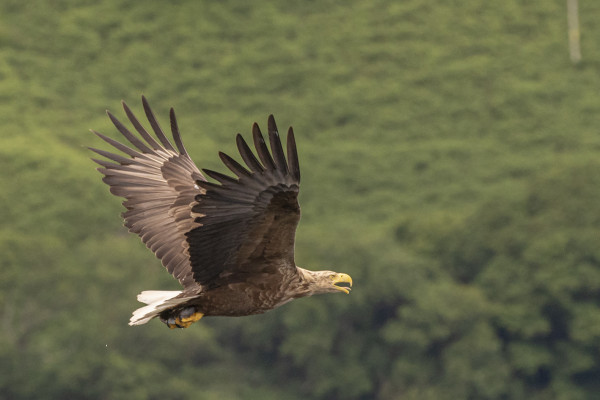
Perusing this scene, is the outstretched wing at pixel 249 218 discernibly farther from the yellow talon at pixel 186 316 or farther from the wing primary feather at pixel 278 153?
the yellow talon at pixel 186 316

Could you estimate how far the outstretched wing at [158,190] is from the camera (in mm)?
13109

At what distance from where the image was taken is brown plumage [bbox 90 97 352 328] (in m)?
10.9

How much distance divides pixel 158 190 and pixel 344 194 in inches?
2674

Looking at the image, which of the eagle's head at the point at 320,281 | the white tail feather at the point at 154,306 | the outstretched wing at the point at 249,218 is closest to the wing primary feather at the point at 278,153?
the outstretched wing at the point at 249,218

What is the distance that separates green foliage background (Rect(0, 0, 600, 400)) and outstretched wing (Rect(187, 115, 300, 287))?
167 feet

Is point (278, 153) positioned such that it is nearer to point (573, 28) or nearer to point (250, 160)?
point (250, 160)

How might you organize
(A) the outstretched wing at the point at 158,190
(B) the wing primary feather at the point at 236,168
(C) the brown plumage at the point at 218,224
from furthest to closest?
1. (A) the outstretched wing at the point at 158,190
2. (C) the brown plumage at the point at 218,224
3. (B) the wing primary feather at the point at 236,168

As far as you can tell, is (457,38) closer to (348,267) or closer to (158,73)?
(158,73)

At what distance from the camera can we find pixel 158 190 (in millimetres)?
13523

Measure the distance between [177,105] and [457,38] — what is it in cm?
2098

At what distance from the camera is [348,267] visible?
6925 centimetres

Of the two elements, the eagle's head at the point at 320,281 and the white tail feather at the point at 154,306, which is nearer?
the white tail feather at the point at 154,306

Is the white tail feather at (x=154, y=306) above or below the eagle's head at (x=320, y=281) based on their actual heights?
above

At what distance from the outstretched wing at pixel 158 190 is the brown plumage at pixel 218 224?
11mm
